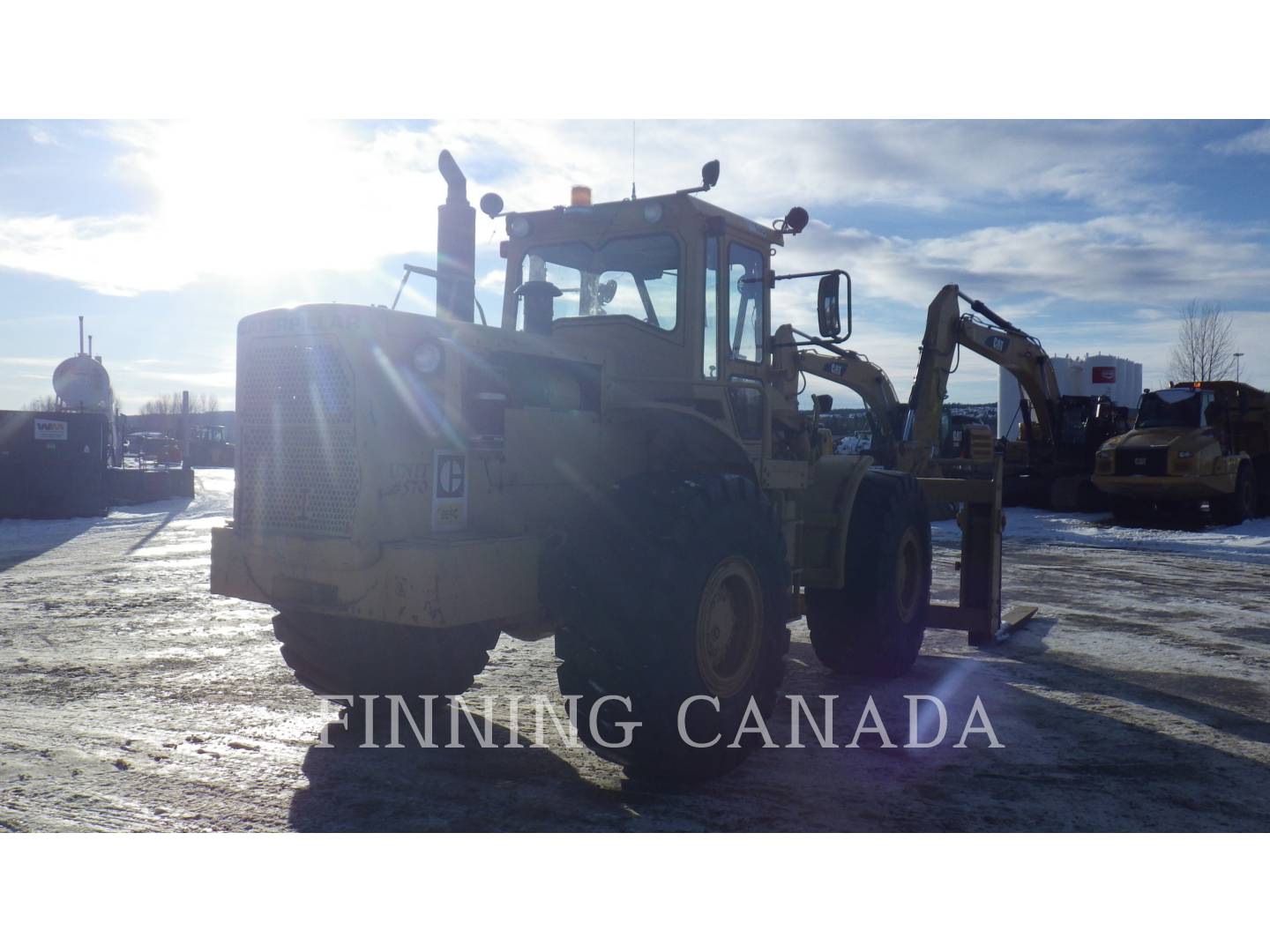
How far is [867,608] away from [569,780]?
2.83 metres

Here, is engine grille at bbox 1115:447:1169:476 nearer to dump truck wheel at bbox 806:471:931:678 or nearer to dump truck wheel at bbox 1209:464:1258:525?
dump truck wheel at bbox 1209:464:1258:525

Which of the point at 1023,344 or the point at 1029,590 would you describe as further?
the point at 1023,344

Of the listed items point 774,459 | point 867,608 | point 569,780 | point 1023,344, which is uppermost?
point 1023,344

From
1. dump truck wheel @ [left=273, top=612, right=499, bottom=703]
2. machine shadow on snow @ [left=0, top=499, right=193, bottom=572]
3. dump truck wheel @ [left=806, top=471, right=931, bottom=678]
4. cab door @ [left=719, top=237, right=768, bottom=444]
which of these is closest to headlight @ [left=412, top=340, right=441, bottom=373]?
dump truck wheel @ [left=273, top=612, right=499, bottom=703]

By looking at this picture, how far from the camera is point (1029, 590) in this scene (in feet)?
36.8

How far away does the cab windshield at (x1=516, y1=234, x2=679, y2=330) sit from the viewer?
5.77m

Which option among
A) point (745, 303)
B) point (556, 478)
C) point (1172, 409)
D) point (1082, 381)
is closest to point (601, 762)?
point (556, 478)

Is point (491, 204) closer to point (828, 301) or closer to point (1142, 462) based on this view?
point (828, 301)

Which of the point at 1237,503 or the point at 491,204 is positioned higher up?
the point at 491,204

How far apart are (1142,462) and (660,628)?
16.9 metres

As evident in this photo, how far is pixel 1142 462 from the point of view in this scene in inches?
732

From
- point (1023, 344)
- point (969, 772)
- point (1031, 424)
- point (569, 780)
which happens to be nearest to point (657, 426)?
point (569, 780)

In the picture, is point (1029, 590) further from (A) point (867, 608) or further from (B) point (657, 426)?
(B) point (657, 426)

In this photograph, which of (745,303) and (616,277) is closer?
(616,277)
